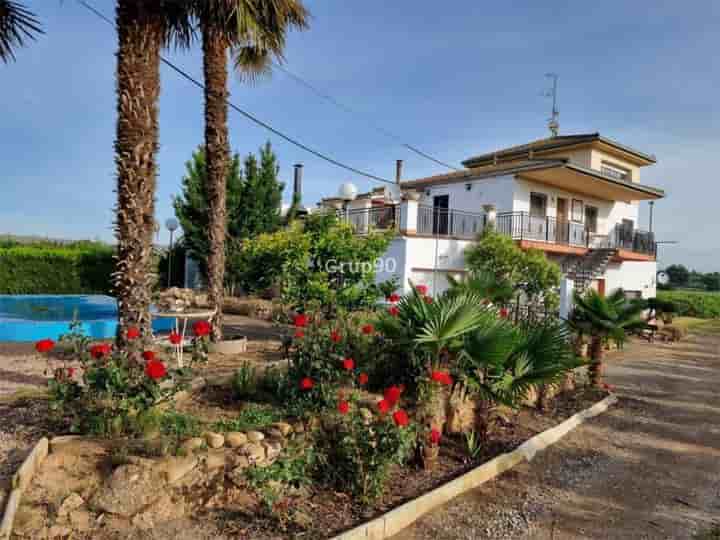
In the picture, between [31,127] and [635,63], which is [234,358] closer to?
[31,127]

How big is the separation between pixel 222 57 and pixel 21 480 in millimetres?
7386

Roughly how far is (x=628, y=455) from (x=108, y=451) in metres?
5.70

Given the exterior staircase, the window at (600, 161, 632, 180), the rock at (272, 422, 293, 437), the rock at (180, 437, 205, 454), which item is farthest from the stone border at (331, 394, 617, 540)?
the window at (600, 161, 632, 180)

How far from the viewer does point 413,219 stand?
15.3 m

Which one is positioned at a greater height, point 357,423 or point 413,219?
point 413,219

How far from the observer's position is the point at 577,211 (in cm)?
2408

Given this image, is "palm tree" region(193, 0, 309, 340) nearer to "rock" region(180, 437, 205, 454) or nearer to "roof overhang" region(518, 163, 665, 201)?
"rock" region(180, 437, 205, 454)

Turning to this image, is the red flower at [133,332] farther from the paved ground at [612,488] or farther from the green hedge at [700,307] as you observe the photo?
the green hedge at [700,307]

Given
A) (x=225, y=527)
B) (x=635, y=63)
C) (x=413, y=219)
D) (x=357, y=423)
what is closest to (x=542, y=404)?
(x=357, y=423)

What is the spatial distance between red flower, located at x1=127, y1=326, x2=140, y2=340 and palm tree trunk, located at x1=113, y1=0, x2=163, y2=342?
48mm

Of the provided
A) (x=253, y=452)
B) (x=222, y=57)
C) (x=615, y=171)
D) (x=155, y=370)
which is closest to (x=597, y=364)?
(x=253, y=452)

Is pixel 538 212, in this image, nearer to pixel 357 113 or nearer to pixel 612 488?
pixel 357 113

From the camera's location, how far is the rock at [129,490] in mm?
3482

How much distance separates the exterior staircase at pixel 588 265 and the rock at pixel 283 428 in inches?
746
